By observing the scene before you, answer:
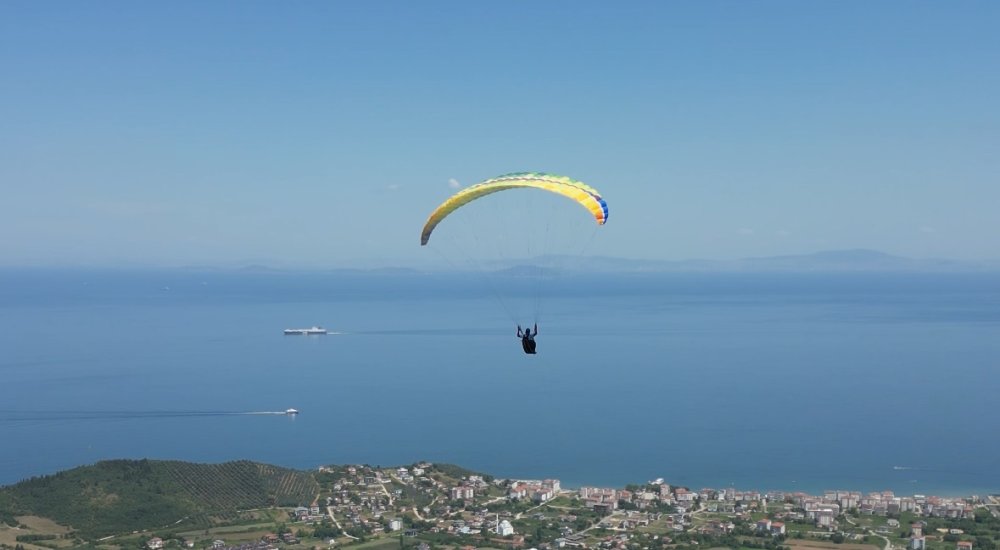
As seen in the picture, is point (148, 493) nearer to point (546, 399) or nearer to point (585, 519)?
point (585, 519)

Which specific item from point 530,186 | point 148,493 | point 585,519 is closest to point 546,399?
point 585,519

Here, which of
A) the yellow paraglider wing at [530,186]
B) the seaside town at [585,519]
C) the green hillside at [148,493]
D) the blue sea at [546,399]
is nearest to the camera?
the yellow paraglider wing at [530,186]

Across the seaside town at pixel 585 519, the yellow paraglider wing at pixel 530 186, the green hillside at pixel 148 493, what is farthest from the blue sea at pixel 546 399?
the yellow paraglider wing at pixel 530 186

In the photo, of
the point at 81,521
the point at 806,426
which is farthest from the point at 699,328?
the point at 81,521

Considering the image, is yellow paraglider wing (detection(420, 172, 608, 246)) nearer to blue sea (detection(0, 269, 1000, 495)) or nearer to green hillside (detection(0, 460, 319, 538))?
green hillside (detection(0, 460, 319, 538))

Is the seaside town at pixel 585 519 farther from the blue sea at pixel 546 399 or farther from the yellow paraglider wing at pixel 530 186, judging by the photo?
the yellow paraglider wing at pixel 530 186

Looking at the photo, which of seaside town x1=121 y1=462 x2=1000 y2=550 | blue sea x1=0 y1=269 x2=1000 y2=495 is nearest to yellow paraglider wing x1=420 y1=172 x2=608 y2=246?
seaside town x1=121 y1=462 x2=1000 y2=550
